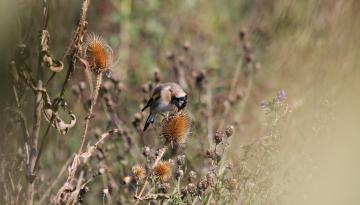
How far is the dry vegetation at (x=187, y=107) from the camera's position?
102 inches

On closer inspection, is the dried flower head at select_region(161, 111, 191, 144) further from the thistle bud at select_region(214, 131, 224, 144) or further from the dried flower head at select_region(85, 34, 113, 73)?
the dried flower head at select_region(85, 34, 113, 73)

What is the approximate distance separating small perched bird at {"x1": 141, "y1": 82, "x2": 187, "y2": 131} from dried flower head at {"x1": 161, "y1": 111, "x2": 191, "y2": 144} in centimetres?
47

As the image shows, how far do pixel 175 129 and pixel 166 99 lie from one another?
63 centimetres

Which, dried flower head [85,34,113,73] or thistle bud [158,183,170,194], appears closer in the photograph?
dried flower head [85,34,113,73]

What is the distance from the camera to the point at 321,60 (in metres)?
4.67

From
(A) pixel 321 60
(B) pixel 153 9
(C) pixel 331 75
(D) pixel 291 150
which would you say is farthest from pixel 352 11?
(D) pixel 291 150

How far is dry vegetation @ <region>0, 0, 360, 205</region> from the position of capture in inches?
102

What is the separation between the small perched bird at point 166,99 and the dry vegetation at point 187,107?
18 cm

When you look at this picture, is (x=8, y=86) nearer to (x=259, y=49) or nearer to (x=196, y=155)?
(x=196, y=155)

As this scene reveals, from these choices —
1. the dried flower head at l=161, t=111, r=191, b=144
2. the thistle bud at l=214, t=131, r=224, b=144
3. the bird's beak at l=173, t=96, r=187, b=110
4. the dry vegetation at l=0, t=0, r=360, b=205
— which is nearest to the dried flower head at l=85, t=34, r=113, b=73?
the dry vegetation at l=0, t=0, r=360, b=205

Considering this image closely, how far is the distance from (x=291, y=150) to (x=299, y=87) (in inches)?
61.9

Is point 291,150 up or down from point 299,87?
down

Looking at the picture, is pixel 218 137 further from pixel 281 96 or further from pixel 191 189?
pixel 281 96

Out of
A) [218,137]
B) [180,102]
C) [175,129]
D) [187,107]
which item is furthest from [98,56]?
[187,107]
